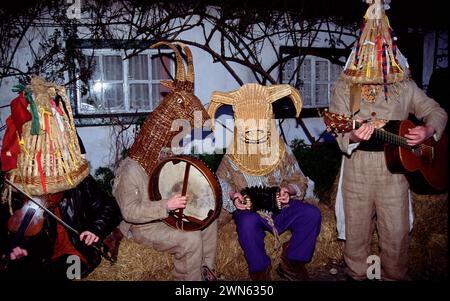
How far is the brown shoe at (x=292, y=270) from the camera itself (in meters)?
3.59

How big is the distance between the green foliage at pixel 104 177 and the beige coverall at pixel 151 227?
2266 millimetres

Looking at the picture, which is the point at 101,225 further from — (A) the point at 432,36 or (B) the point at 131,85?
(A) the point at 432,36

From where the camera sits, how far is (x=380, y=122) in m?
3.36

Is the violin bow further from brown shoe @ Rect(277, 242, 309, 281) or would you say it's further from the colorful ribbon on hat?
brown shoe @ Rect(277, 242, 309, 281)

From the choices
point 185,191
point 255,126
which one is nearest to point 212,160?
point 255,126

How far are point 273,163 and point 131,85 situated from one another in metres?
3.72

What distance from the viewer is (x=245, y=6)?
256 inches

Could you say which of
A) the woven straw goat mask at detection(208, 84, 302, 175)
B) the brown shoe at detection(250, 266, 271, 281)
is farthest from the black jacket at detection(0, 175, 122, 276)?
the brown shoe at detection(250, 266, 271, 281)

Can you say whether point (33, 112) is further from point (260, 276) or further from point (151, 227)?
point (260, 276)

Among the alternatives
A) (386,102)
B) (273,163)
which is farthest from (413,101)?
(273,163)

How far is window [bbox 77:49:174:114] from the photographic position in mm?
6148

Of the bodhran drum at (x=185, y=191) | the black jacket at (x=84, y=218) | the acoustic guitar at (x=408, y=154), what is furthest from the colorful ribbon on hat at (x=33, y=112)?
the acoustic guitar at (x=408, y=154)

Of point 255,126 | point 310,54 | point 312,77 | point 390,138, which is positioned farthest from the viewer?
point 312,77

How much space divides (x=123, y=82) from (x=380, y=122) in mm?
4412
